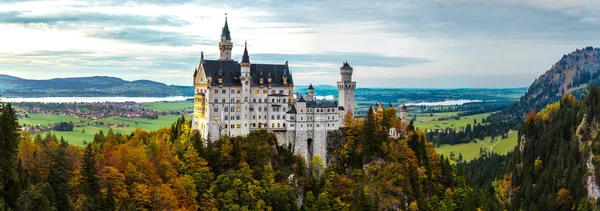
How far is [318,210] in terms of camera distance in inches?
4240

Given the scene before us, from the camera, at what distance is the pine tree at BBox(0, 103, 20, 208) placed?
73.5 metres

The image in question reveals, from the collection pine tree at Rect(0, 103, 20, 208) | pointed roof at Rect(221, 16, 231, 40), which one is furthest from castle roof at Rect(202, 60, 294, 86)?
pine tree at Rect(0, 103, 20, 208)

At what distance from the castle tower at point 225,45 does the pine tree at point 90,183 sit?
39784 mm

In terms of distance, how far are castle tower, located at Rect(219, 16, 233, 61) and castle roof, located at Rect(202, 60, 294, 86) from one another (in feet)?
14.2

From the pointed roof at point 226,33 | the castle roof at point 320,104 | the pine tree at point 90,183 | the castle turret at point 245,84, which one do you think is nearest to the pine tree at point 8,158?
the pine tree at point 90,183

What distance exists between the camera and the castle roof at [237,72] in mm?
114812

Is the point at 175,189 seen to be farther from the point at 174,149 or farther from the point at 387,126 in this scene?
the point at 387,126

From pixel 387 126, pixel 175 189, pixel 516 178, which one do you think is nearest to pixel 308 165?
pixel 387 126

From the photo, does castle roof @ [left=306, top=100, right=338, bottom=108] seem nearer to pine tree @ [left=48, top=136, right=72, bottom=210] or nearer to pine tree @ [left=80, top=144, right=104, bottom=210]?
pine tree @ [left=80, top=144, right=104, bottom=210]

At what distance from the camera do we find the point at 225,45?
12156cm

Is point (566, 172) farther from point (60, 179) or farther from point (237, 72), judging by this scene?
point (60, 179)

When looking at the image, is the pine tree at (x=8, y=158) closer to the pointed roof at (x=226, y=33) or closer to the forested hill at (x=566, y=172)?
the pointed roof at (x=226, y=33)

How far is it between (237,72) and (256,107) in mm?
7478

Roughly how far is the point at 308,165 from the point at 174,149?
25.2 meters
